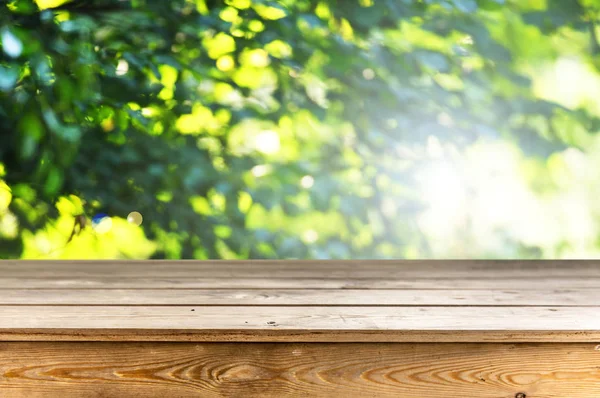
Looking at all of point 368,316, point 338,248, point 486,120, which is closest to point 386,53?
point 486,120

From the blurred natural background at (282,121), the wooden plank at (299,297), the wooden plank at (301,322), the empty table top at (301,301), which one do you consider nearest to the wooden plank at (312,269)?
the empty table top at (301,301)

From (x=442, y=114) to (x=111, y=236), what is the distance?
3.51 feet

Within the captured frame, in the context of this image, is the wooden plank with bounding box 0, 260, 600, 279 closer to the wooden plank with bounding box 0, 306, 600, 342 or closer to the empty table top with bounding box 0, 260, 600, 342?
the empty table top with bounding box 0, 260, 600, 342

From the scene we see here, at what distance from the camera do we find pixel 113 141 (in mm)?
1891

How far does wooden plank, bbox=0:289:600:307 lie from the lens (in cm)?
108

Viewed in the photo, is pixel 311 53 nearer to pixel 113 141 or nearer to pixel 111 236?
pixel 113 141

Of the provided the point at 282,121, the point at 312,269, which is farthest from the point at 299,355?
the point at 282,121

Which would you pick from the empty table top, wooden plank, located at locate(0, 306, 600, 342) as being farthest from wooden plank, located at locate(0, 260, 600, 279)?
wooden plank, located at locate(0, 306, 600, 342)

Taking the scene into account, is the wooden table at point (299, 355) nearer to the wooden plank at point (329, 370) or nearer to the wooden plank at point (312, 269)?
the wooden plank at point (329, 370)

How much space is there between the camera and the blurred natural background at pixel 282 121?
181 cm

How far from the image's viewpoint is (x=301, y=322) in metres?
0.96

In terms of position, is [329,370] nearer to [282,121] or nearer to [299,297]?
[299,297]

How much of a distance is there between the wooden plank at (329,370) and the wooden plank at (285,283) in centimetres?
27

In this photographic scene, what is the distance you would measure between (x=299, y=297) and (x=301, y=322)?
0.16m
